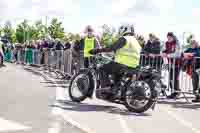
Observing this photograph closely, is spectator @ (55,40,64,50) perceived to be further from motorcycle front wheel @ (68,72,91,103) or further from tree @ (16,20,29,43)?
tree @ (16,20,29,43)

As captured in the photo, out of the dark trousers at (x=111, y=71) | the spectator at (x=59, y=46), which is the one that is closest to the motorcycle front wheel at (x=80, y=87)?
the dark trousers at (x=111, y=71)

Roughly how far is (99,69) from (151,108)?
4.70 ft

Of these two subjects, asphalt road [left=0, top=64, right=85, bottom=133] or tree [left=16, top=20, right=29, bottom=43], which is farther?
tree [left=16, top=20, right=29, bottom=43]

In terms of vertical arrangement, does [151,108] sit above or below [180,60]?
below

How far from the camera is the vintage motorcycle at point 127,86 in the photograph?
10227 mm

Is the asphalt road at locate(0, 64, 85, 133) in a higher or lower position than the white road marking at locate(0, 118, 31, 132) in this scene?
lower

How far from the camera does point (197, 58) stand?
13.1 m

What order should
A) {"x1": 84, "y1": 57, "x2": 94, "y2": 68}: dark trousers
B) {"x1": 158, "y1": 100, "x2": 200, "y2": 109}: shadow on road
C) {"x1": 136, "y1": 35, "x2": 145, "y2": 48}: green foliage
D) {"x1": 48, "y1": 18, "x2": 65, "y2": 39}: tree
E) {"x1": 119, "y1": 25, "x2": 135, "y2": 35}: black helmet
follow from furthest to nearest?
{"x1": 48, "y1": 18, "x2": 65, "y2": 39}: tree → {"x1": 136, "y1": 35, "x2": 145, "y2": 48}: green foliage → {"x1": 84, "y1": 57, "x2": 94, "y2": 68}: dark trousers → {"x1": 158, "y1": 100, "x2": 200, "y2": 109}: shadow on road → {"x1": 119, "y1": 25, "x2": 135, "y2": 35}: black helmet

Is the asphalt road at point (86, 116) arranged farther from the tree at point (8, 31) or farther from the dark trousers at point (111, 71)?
the tree at point (8, 31)

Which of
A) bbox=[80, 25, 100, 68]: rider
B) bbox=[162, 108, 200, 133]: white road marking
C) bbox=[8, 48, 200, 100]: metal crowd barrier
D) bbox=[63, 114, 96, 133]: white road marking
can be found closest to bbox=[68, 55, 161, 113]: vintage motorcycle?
bbox=[162, 108, 200, 133]: white road marking

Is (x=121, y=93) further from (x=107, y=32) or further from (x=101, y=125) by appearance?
(x=107, y=32)

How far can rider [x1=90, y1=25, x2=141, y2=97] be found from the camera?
1047 centimetres

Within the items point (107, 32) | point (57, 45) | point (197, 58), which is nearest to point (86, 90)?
point (197, 58)

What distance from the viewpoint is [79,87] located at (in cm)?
1138
